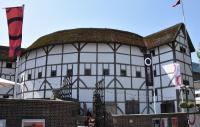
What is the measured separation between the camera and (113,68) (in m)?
31.3

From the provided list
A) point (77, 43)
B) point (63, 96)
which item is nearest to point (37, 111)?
point (63, 96)

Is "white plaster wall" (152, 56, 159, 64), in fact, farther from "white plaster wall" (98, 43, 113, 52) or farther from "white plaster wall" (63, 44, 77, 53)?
"white plaster wall" (63, 44, 77, 53)

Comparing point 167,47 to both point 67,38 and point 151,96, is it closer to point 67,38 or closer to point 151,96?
point 151,96

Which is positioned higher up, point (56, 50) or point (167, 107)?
point (56, 50)

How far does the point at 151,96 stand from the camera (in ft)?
106

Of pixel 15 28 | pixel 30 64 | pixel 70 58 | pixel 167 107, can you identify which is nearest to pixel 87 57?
pixel 70 58

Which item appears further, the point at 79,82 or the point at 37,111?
the point at 79,82

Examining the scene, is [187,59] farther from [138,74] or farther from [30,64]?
[30,64]

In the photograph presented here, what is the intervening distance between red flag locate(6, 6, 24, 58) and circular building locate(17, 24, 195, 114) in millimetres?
17545

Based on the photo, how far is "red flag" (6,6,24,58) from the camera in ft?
42.0

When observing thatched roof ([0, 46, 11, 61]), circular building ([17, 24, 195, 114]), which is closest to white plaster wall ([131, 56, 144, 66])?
circular building ([17, 24, 195, 114])

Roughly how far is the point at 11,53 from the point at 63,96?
13.2 meters

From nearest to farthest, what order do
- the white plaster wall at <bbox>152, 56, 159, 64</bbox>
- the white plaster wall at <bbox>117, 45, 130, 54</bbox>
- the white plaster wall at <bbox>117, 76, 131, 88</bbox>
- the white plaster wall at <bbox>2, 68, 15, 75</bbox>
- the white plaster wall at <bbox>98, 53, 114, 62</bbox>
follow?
the white plaster wall at <bbox>117, 76, 131, 88</bbox> → the white plaster wall at <bbox>98, 53, 114, 62</bbox> → the white plaster wall at <bbox>117, 45, 130, 54</bbox> → the white plaster wall at <bbox>152, 56, 159, 64</bbox> → the white plaster wall at <bbox>2, 68, 15, 75</bbox>

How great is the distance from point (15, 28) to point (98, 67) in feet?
61.6
